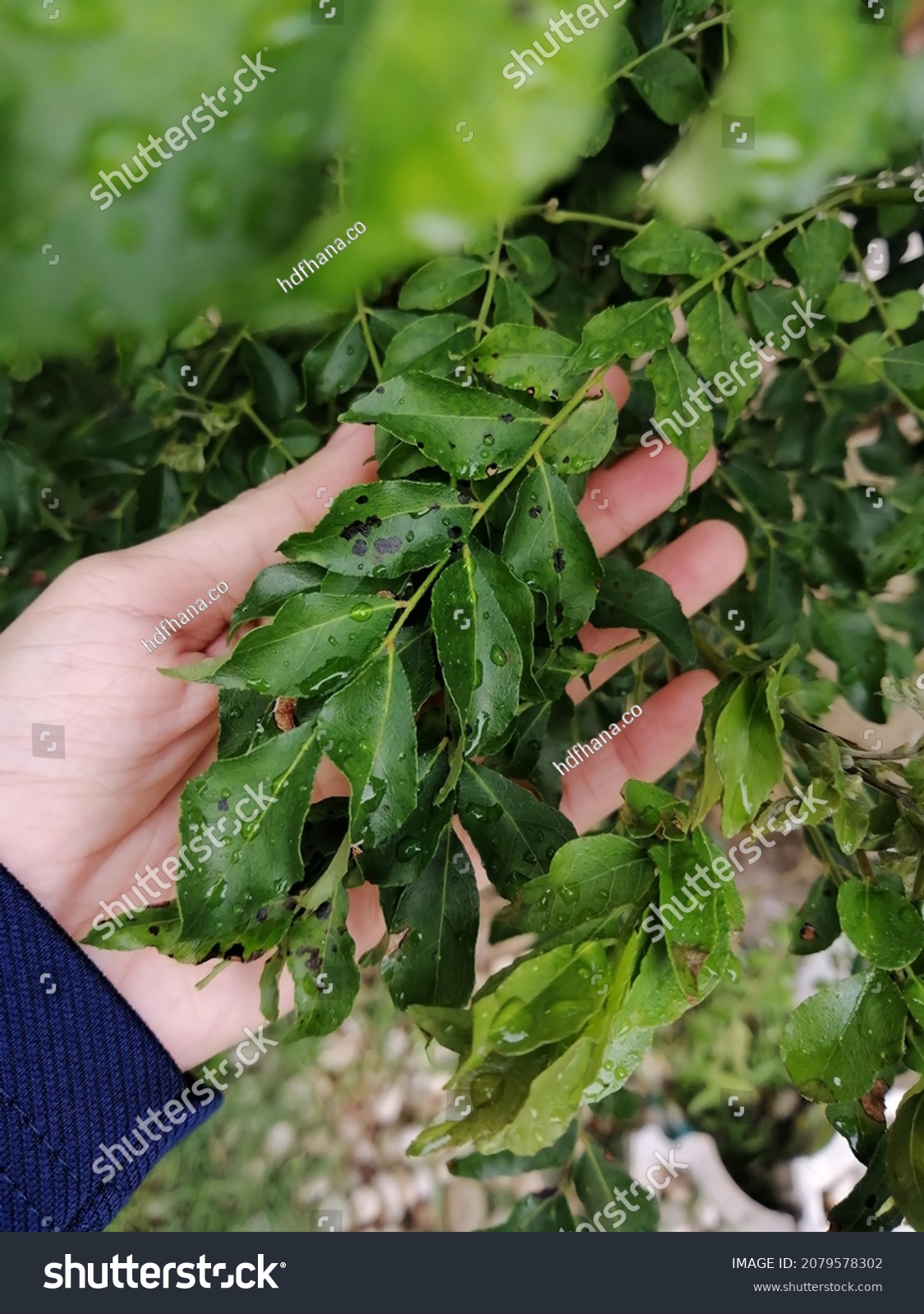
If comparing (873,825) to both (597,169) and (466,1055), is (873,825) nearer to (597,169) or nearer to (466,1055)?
(466,1055)

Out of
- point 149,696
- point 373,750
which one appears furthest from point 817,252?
point 149,696

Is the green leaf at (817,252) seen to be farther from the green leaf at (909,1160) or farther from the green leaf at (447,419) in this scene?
the green leaf at (909,1160)

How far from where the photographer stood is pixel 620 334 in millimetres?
514

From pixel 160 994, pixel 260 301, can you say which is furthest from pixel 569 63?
pixel 160 994

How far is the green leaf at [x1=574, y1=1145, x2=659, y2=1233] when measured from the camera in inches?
29.6

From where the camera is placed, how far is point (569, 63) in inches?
26.5

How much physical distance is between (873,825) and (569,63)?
1.92ft

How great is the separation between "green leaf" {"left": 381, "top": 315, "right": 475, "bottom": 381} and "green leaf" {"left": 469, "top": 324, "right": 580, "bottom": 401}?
115mm

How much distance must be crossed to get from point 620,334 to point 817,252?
0.78 ft

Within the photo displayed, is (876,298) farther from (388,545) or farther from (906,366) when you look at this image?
(388,545)

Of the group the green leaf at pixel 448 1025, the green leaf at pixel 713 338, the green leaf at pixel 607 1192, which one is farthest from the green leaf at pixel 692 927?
the green leaf at pixel 607 1192

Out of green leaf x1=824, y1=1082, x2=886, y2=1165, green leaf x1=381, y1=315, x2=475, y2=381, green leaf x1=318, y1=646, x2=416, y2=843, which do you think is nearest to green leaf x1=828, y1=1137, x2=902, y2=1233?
green leaf x1=824, y1=1082, x2=886, y2=1165

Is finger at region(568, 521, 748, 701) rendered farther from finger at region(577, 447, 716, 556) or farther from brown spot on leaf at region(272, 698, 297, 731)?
brown spot on leaf at region(272, 698, 297, 731)

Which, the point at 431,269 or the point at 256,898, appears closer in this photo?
the point at 256,898
